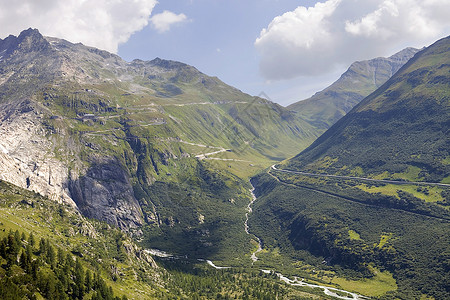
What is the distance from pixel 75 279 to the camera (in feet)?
411

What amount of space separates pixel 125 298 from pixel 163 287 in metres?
44.1

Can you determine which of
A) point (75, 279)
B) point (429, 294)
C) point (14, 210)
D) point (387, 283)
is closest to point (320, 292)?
point (387, 283)

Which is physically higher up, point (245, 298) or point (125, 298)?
point (125, 298)

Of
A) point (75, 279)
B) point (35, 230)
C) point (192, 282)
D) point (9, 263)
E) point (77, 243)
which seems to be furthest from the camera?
point (192, 282)

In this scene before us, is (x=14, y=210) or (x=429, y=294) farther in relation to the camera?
(x=14, y=210)

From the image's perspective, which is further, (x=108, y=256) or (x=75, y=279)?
(x=108, y=256)

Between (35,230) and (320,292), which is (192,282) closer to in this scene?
(320,292)

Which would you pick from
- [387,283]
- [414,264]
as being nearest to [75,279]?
[387,283]

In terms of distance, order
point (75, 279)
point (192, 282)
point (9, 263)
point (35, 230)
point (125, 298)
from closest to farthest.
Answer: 1. point (9, 263)
2. point (75, 279)
3. point (125, 298)
4. point (35, 230)
5. point (192, 282)

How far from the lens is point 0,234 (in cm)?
13050

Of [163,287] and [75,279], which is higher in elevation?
[75,279]

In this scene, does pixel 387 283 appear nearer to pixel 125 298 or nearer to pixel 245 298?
pixel 245 298

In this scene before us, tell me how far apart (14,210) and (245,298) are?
13924 centimetres

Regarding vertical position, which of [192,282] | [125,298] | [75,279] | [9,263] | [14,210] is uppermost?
[14,210]
